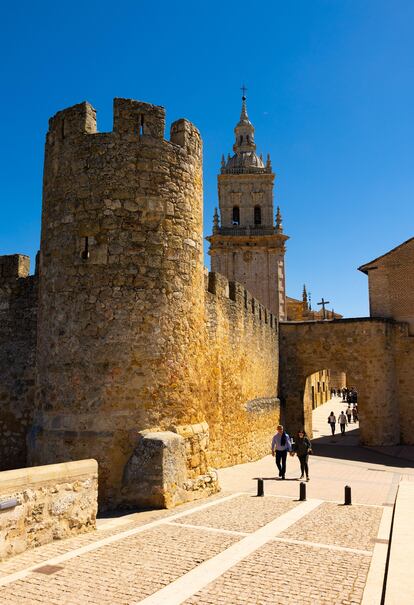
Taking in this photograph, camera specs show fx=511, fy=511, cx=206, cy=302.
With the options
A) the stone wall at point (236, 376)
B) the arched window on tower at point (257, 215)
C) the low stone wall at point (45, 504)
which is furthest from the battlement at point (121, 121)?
the arched window on tower at point (257, 215)

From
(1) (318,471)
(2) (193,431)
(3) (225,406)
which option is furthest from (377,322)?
(2) (193,431)

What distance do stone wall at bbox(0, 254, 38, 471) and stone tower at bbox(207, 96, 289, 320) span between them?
33600mm

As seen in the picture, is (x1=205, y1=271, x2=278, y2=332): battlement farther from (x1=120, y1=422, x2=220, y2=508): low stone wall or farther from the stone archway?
(x1=120, y1=422, x2=220, y2=508): low stone wall

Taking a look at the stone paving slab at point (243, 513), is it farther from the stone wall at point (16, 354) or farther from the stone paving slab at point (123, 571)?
the stone wall at point (16, 354)

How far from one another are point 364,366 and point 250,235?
83.7 feet

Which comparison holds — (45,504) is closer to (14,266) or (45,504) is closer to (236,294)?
(14,266)

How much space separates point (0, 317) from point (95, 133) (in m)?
5.16

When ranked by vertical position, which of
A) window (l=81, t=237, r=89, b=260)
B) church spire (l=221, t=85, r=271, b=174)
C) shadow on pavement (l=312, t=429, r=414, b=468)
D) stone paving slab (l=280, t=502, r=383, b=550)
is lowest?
shadow on pavement (l=312, t=429, r=414, b=468)

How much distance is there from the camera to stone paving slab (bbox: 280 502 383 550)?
6.06 m

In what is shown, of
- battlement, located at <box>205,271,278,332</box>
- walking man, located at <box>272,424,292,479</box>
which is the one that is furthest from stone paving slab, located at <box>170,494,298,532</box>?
battlement, located at <box>205,271,278,332</box>

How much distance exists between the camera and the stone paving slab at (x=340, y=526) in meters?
6.06

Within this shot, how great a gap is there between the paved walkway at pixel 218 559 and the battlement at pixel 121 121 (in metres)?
5.85

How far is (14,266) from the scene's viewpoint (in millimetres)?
11555

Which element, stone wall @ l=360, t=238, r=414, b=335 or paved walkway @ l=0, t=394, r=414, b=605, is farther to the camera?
stone wall @ l=360, t=238, r=414, b=335
